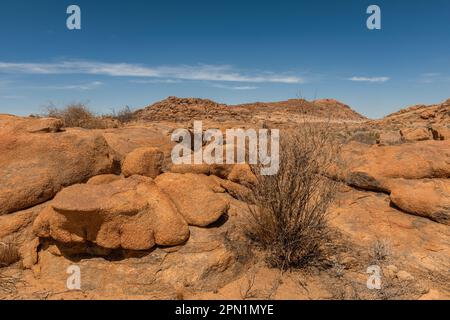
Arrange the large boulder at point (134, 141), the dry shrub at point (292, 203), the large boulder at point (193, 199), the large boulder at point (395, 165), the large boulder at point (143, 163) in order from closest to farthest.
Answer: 1. the dry shrub at point (292, 203)
2. the large boulder at point (193, 199)
3. the large boulder at point (143, 163)
4. the large boulder at point (134, 141)
5. the large boulder at point (395, 165)

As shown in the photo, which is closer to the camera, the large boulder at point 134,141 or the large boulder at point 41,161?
the large boulder at point 41,161

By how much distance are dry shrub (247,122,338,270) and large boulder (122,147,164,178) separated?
1.29 metres

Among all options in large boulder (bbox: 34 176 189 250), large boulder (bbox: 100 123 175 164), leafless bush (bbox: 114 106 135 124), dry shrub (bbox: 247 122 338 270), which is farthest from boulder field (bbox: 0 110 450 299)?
leafless bush (bbox: 114 106 135 124)

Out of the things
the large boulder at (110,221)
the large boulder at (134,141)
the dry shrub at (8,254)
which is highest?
the large boulder at (134,141)

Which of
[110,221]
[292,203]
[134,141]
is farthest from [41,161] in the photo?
[292,203]

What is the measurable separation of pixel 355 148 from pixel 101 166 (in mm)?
4186

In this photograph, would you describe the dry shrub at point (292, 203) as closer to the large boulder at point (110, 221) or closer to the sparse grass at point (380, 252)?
the sparse grass at point (380, 252)

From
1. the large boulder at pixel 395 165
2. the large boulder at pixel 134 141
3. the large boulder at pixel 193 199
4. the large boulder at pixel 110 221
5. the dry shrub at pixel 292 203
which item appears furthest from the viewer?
the large boulder at pixel 395 165

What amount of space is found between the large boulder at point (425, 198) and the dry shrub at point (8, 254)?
169 inches

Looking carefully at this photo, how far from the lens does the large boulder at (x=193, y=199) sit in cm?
348

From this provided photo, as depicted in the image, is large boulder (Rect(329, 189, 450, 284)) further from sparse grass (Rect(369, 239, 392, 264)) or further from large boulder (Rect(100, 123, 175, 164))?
large boulder (Rect(100, 123, 175, 164))

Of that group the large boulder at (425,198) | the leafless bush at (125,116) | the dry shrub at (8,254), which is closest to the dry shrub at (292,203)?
the large boulder at (425,198)

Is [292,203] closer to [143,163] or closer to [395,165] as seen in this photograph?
[143,163]

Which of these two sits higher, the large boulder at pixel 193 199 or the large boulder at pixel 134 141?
the large boulder at pixel 134 141
